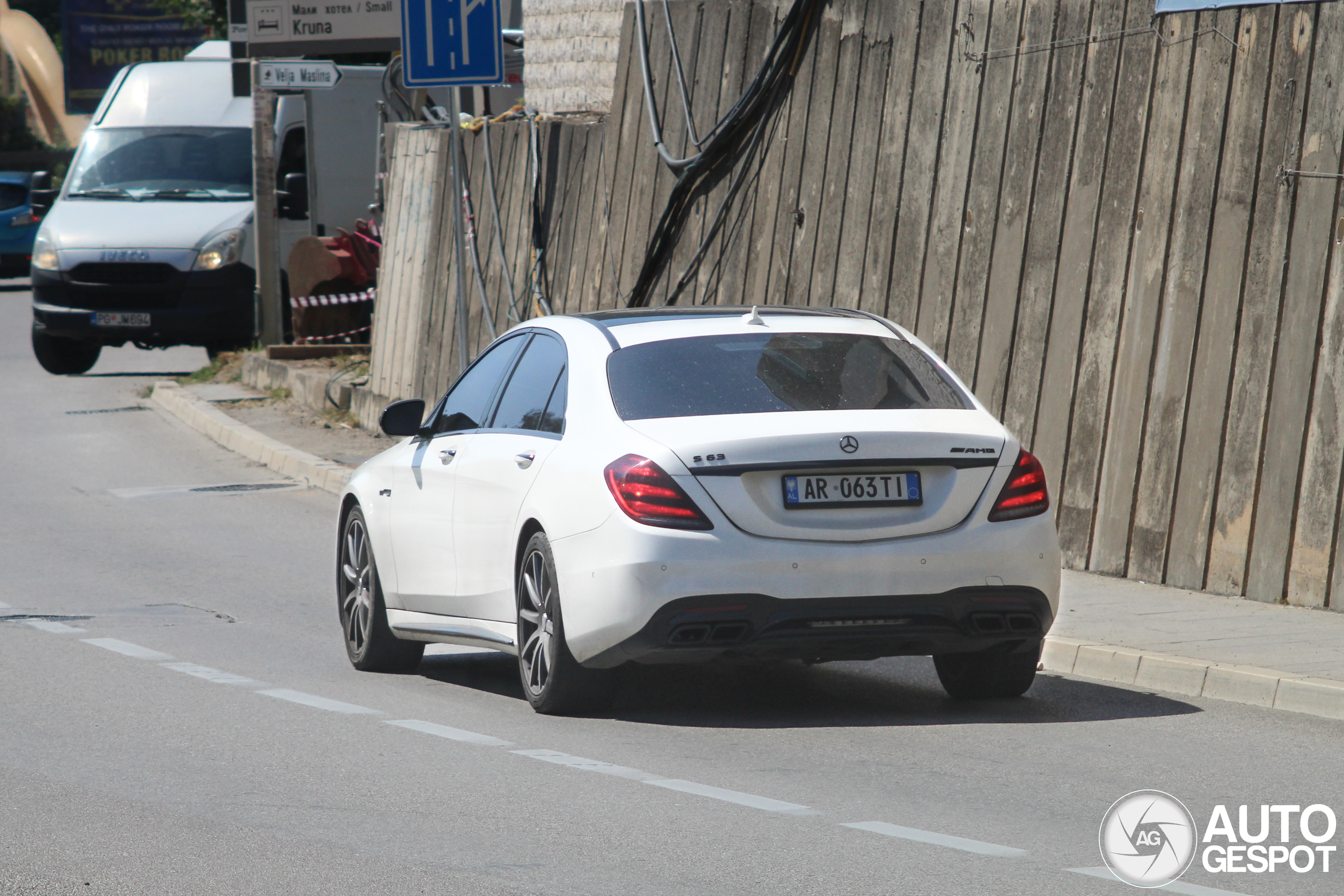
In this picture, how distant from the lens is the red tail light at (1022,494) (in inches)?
272

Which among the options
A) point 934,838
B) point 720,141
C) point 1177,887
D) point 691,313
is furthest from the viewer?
point 720,141

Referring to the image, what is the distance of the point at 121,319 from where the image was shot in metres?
21.8

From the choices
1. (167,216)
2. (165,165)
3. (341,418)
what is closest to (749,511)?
(341,418)

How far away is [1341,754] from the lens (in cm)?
643

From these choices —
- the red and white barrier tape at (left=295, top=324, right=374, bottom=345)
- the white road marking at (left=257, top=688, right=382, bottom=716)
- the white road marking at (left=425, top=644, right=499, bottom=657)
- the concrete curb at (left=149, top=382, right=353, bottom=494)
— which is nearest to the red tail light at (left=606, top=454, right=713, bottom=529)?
the white road marking at (left=257, top=688, right=382, bottom=716)

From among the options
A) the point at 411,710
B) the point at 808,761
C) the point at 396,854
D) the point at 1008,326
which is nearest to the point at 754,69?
the point at 1008,326

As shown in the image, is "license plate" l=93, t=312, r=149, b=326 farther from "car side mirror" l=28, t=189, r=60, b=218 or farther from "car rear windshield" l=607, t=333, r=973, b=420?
"car rear windshield" l=607, t=333, r=973, b=420

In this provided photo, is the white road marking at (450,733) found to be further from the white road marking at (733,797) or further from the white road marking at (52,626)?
the white road marking at (52,626)

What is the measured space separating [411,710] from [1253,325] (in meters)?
4.39

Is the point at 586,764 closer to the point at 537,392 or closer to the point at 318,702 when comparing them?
the point at 318,702

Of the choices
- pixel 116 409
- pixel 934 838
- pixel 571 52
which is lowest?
pixel 116 409

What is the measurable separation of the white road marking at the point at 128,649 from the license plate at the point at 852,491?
339cm

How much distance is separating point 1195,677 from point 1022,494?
1.23 m

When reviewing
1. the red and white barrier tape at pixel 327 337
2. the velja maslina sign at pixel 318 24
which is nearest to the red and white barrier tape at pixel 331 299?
the red and white barrier tape at pixel 327 337
